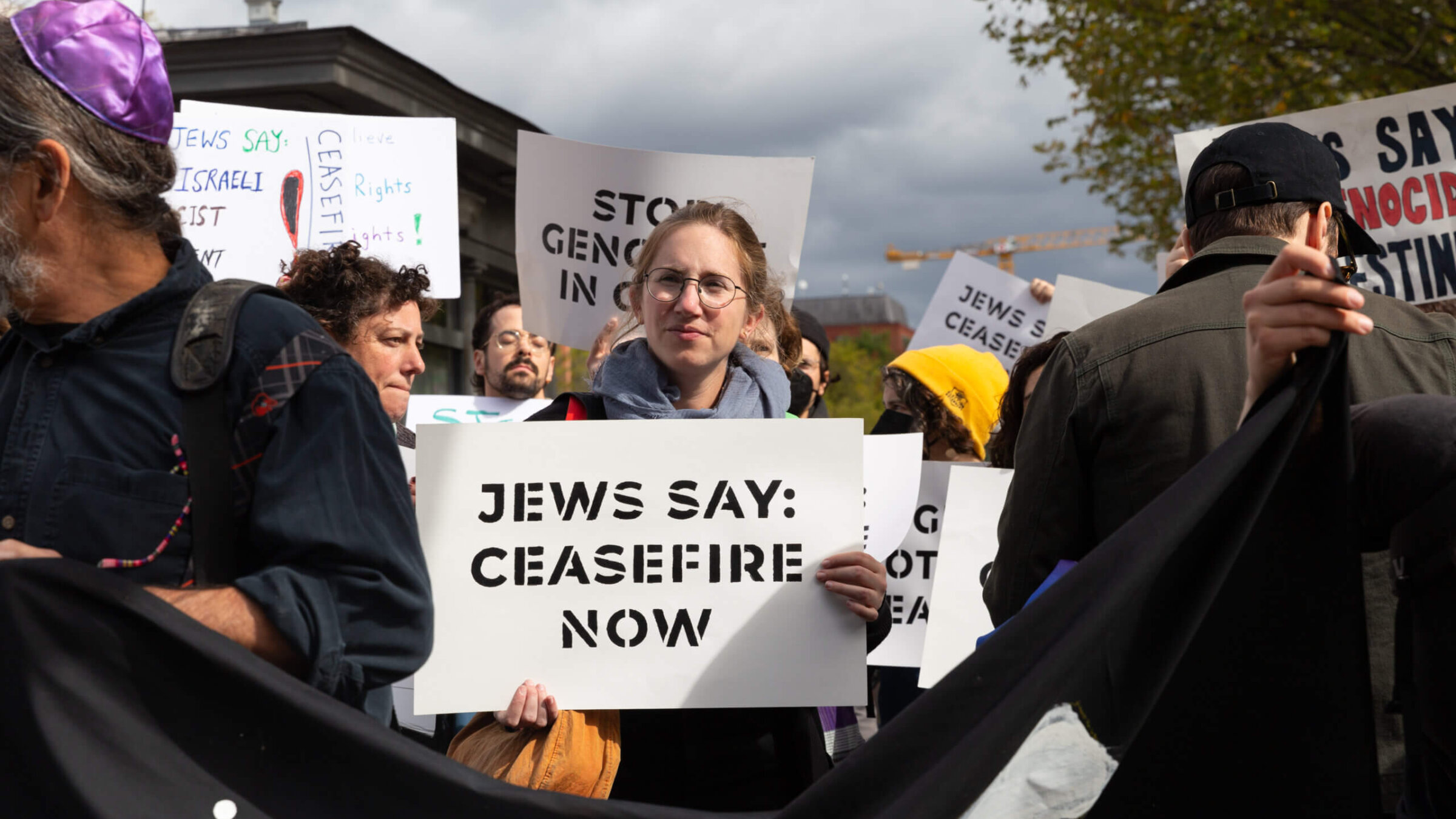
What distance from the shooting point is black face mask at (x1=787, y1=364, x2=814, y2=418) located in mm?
4945

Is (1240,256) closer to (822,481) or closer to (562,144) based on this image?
(822,481)

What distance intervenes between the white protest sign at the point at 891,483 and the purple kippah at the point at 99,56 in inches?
90.9

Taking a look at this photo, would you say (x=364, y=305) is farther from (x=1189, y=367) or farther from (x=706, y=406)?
(x=1189, y=367)

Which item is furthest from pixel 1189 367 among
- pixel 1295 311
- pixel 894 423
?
pixel 894 423

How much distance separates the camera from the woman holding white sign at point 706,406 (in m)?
2.34

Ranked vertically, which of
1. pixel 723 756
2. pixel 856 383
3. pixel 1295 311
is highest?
pixel 856 383

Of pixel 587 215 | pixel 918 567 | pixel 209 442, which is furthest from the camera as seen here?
pixel 587 215

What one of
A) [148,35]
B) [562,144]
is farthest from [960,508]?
[148,35]

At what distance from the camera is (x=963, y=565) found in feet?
12.5

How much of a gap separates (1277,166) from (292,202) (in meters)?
3.59

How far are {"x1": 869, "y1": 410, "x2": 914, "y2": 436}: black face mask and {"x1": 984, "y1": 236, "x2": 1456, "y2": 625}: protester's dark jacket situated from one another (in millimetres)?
2881

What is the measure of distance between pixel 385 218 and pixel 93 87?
10.7ft

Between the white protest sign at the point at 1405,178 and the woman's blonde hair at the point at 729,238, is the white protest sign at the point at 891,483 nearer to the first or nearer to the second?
the woman's blonde hair at the point at 729,238

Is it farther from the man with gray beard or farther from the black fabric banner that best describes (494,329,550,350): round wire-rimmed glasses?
the black fabric banner
